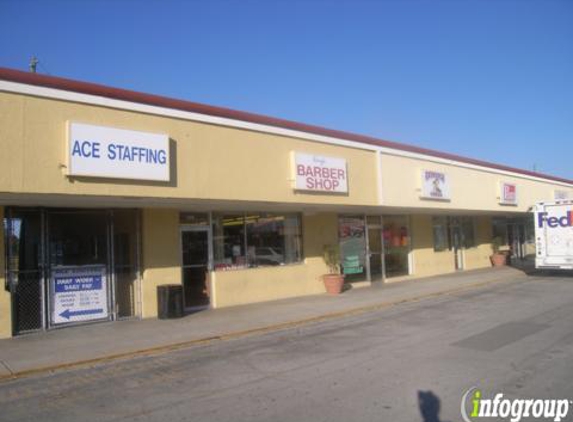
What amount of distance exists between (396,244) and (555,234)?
6.19m

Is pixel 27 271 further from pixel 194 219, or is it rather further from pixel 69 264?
pixel 194 219

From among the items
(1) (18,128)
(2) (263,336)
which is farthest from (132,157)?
(2) (263,336)

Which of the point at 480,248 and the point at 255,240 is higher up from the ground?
the point at 255,240

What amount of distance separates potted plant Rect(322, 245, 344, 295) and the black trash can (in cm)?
599

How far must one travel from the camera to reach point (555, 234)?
2152 centimetres

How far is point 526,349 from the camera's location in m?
8.98

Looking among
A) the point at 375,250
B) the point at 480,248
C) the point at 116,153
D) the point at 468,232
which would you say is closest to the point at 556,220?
the point at 375,250

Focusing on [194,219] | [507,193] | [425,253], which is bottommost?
[425,253]

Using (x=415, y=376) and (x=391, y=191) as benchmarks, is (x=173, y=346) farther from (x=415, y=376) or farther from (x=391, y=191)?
(x=391, y=191)

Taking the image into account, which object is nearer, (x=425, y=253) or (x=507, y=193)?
(x=425, y=253)

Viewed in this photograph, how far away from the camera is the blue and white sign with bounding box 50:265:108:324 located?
1290 cm

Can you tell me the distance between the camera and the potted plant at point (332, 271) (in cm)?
1839

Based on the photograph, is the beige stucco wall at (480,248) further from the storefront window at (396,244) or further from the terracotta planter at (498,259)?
the storefront window at (396,244)

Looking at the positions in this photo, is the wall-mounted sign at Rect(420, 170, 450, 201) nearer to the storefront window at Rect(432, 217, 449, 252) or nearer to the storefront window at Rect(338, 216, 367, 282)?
the storefront window at Rect(338, 216, 367, 282)
